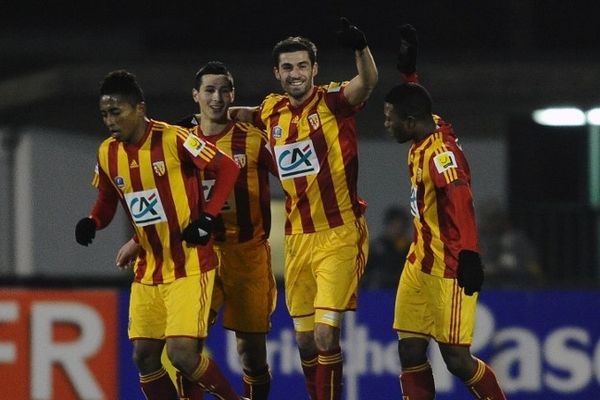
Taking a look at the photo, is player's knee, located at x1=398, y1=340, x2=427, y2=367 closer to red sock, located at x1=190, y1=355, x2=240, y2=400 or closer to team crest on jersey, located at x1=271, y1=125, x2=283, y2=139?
red sock, located at x1=190, y1=355, x2=240, y2=400

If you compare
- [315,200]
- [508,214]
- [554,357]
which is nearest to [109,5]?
[508,214]

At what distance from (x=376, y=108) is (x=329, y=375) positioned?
7161 mm

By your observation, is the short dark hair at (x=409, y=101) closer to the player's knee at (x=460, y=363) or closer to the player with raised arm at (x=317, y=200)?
the player with raised arm at (x=317, y=200)

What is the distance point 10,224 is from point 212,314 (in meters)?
7.08

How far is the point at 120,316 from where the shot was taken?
1048 centimetres

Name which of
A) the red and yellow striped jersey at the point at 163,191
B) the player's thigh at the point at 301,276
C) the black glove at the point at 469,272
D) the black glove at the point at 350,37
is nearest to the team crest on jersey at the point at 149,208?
the red and yellow striped jersey at the point at 163,191

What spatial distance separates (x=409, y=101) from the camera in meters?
7.89

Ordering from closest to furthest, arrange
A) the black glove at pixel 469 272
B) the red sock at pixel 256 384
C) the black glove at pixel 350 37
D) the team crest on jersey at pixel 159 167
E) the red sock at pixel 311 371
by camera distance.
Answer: the black glove at pixel 469 272
the black glove at pixel 350 37
the team crest on jersey at pixel 159 167
the red sock at pixel 311 371
the red sock at pixel 256 384

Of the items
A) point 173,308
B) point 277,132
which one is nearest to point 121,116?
point 277,132

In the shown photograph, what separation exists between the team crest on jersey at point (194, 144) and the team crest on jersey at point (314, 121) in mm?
572

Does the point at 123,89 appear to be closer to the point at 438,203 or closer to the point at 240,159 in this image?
the point at 240,159

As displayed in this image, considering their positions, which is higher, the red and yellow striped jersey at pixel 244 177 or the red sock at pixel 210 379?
the red and yellow striped jersey at pixel 244 177

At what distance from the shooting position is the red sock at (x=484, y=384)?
800 cm

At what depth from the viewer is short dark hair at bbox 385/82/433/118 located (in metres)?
7.88
